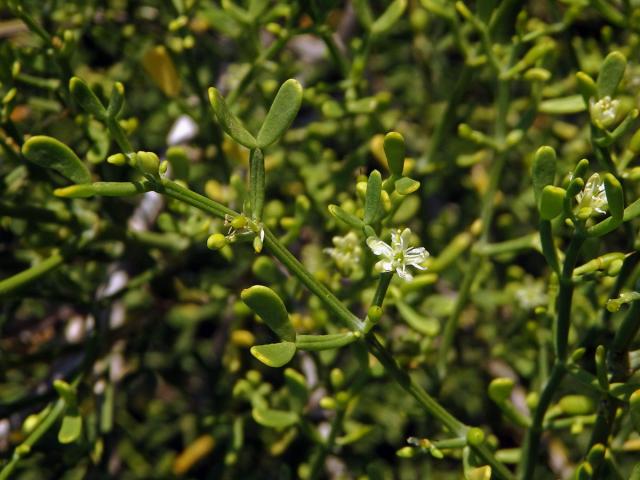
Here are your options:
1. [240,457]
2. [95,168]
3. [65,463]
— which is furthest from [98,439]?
[95,168]

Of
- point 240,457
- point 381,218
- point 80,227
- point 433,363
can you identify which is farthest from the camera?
point 240,457

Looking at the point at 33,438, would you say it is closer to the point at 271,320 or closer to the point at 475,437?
the point at 271,320

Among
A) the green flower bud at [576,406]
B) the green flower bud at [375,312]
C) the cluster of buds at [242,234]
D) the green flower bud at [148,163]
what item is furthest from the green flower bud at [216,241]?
the green flower bud at [576,406]

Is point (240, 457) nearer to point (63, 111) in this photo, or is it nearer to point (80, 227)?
point (80, 227)

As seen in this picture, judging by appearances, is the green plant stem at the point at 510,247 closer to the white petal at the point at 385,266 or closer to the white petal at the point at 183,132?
the white petal at the point at 385,266

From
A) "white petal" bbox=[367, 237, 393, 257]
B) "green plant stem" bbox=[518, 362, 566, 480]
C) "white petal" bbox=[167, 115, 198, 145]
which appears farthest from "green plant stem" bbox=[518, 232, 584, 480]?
"white petal" bbox=[167, 115, 198, 145]

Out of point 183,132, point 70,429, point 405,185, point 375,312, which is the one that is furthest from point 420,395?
point 183,132

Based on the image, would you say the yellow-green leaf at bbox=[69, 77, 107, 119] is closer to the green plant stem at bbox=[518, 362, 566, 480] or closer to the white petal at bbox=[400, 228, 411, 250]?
the white petal at bbox=[400, 228, 411, 250]
